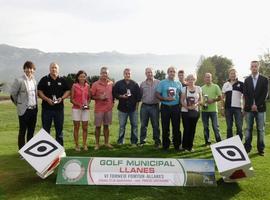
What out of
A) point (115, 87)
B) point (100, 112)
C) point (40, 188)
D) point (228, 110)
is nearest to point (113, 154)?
point (100, 112)

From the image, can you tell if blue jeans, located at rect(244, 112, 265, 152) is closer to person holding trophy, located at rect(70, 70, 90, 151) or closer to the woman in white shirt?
the woman in white shirt

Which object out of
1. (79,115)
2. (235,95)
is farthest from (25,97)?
(235,95)

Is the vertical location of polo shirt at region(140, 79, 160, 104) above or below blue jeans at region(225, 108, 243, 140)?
above

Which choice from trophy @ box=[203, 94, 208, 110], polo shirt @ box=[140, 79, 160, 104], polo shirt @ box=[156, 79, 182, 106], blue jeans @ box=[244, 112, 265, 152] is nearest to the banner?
polo shirt @ box=[156, 79, 182, 106]

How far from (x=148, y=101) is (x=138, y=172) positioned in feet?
10.9

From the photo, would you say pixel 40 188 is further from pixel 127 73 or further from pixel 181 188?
pixel 127 73

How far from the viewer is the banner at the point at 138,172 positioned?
6914mm

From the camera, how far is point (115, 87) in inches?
389

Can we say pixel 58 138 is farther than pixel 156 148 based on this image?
No

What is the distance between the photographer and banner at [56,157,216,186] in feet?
22.7

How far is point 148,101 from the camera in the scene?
32.8ft

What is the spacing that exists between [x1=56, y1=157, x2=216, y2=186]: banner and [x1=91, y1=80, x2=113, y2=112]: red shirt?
112 inches

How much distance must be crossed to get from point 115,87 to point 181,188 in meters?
3.86

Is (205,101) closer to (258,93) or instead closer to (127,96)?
(258,93)
